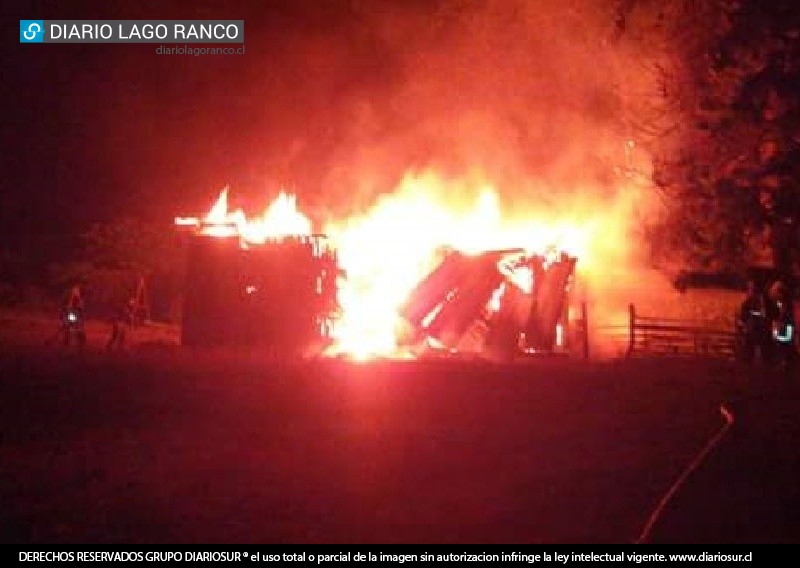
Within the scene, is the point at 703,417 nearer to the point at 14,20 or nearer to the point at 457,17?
the point at 457,17

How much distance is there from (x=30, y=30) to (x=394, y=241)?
1532 centimetres

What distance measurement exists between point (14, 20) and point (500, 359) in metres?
19.9

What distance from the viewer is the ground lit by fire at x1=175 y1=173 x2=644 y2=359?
23.2 m

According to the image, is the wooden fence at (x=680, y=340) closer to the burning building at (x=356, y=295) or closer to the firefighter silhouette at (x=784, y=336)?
the firefighter silhouette at (x=784, y=336)

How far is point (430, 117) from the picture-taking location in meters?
35.2

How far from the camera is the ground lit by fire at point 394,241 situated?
23.2 m

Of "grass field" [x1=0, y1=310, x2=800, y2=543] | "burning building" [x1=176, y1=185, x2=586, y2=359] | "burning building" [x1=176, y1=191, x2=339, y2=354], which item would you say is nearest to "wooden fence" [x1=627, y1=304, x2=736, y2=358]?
"burning building" [x1=176, y1=185, x2=586, y2=359]

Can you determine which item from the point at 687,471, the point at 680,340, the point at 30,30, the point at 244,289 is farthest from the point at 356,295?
the point at 30,30

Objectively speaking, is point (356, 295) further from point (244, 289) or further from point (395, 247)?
point (244, 289)

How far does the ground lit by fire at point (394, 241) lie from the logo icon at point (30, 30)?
10807mm

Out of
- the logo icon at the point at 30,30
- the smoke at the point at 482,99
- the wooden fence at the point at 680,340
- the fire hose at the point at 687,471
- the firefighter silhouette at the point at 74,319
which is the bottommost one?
the fire hose at the point at 687,471

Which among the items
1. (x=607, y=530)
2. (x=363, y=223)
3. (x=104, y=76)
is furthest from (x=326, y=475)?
(x=104, y=76)

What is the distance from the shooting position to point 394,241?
25438 millimetres

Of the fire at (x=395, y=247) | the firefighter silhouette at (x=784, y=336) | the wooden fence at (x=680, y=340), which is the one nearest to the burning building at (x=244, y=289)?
the fire at (x=395, y=247)
